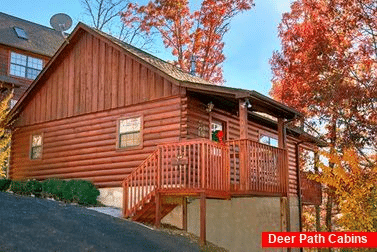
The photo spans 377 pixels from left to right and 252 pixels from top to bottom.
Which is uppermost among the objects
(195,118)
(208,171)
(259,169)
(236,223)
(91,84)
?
(91,84)

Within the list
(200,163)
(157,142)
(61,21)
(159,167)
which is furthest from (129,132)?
(61,21)

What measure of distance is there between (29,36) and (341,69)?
23447 millimetres

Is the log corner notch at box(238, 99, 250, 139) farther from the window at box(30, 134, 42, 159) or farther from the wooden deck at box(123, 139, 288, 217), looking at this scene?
the window at box(30, 134, 42, 159)

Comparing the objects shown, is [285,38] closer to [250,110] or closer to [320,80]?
[320,80]

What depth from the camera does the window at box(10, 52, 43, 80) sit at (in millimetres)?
33938

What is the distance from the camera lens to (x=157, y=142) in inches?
675

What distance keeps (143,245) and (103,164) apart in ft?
24.6

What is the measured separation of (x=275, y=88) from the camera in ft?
98.8

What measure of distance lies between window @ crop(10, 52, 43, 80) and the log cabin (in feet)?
39.2

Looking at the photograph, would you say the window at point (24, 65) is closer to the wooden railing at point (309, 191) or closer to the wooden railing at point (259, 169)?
the wooden railing at point (309, 191)

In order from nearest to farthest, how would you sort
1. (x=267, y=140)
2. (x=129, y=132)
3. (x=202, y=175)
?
1. (x=202, y=175)
2. (x=129, y=132)
3. (x=267, y=140)

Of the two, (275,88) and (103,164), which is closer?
(103,164)

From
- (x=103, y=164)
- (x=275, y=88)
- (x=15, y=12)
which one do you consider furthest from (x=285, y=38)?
(x=15, y=12)

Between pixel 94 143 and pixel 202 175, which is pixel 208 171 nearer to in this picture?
pixel 202 175
